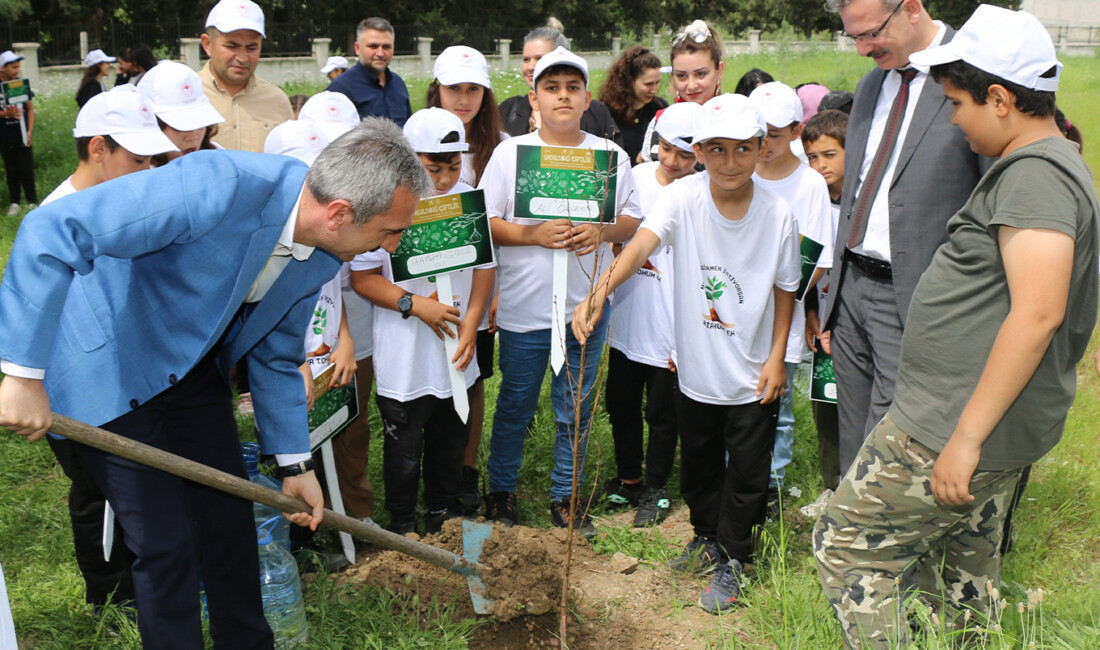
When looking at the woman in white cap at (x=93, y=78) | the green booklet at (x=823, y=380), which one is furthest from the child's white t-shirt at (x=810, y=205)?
the woman in white cap at (x=93, y=78)

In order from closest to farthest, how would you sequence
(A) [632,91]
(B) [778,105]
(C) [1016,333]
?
1. (C) [1016,333]
2. (B) [778,105]
3. (A) [632,91]

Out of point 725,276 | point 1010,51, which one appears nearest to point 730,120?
point 725,276

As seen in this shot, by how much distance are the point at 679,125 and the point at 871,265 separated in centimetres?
129

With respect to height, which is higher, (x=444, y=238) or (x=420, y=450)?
(x=444, y=238)

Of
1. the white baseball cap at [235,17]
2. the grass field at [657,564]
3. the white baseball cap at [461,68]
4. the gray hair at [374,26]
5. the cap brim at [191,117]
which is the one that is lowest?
the grass field at [657,564]

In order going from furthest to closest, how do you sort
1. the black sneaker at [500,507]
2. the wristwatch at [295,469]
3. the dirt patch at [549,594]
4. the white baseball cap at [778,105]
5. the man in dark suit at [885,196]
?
the black sneaker at [500,507] < the white baseball cap at [778,105] < the dirt patch at [549,594] < the man in dark suit at [885,196] < the wristwatch at [295,469]

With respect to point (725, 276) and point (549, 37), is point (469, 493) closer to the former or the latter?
point (725, 276)

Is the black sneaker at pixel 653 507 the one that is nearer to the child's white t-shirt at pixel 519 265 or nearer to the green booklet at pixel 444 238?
the child's white t-shirt at pixel 519 265

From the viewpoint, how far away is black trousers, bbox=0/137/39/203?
10.6m

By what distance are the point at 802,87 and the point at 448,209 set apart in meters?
3.37

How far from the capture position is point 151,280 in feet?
8.27

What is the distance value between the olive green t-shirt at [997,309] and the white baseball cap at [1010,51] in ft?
0.58

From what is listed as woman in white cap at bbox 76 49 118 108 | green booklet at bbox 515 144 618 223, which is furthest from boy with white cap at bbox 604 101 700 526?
woman in white cap at bbox 76 49 118 108

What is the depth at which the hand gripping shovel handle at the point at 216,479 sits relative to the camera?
2344mm
